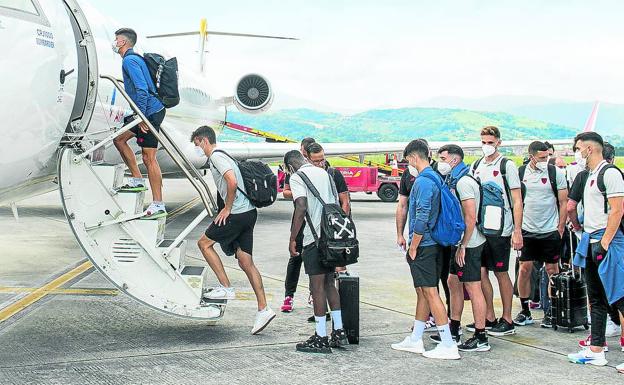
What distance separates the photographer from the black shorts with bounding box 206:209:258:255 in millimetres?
6840

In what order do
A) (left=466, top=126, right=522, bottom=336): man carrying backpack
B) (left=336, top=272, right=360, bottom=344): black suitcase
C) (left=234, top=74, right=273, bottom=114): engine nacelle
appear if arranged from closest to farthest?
(left=336, top=272, right=360, bottom=344): black suitcase, (left=466, top=126, right=522, bottom=336): man carrying backpack, (left=234, top=74, right=273, bottom=114): engine nacelle

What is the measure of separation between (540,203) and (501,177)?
88 centimetres

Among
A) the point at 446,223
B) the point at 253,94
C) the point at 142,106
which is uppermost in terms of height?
the point at 253,94

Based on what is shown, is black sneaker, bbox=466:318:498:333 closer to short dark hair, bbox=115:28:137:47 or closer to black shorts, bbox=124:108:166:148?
black shorts, bbox=124:108:166:148

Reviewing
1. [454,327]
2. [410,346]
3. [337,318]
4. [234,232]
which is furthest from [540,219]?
[234,232]

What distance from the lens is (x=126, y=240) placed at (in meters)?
6.62

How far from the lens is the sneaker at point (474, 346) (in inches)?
250

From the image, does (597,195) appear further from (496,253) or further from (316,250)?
(316,250)

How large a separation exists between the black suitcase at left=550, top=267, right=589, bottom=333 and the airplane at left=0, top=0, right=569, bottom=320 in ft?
10.8

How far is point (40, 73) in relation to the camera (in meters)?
5.87

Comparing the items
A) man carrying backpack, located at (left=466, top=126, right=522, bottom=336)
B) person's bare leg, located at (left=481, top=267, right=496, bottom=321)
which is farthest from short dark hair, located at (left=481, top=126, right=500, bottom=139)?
person's bare leg, located at (left=481, top=267, right=496, bottom=321)

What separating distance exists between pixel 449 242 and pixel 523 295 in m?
1.85

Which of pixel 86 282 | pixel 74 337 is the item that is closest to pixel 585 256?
pixel 74 337

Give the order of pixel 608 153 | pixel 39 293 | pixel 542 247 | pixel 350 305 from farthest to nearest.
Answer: pixel 39 293, pixel 608 153, pixel 542 247, pixel 350 305
